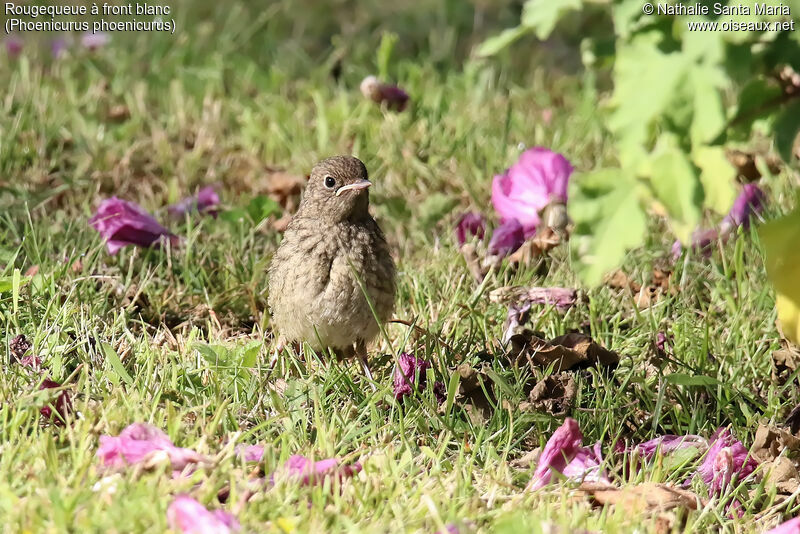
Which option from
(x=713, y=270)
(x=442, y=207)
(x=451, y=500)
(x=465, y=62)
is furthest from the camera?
(x=465, y=62)

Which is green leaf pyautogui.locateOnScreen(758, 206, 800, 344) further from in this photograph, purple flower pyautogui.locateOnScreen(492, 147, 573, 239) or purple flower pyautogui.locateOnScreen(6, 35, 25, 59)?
purple flower pyautogui.locateOnScreen(6, 35, 25, 59)

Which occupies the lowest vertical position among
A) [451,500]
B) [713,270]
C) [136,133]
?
[451,500]

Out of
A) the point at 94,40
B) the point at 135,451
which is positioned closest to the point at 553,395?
the point at 135,451

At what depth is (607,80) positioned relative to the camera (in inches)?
283

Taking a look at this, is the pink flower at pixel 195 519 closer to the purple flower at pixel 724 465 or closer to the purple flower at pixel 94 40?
the purple flower at pixel 724 465

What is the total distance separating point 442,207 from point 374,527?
248cm

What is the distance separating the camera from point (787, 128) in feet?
9.25

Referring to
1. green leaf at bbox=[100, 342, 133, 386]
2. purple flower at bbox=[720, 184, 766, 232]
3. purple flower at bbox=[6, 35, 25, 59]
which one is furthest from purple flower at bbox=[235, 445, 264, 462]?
purple flower at bbox=[6, 35, 25, 59]

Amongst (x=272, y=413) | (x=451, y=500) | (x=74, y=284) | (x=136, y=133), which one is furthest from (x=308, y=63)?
(x=451, y=500)

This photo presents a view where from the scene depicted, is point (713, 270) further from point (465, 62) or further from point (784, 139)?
point (465, 62)

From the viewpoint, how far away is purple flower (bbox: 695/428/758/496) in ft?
11.3

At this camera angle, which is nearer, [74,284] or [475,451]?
[475,451]

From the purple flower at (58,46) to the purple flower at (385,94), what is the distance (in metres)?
1.93

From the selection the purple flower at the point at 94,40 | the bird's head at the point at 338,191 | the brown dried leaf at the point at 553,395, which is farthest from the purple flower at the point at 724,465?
the purple flower at the point at 94,40
